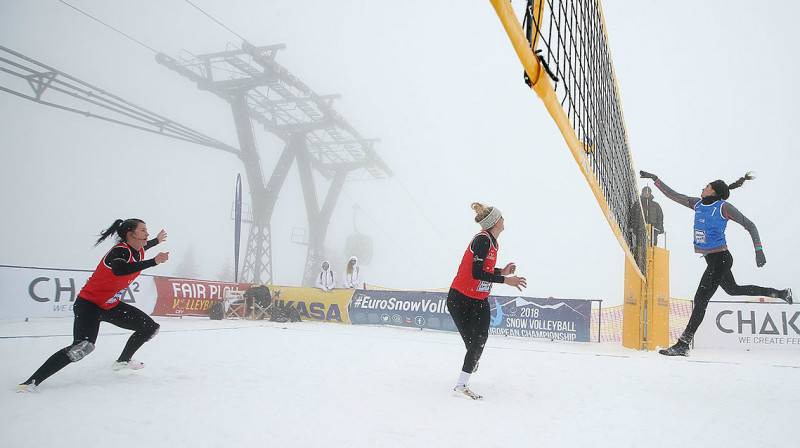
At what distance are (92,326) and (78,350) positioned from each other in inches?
11.5

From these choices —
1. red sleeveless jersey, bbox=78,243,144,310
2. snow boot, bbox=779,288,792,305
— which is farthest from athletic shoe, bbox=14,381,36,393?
snow boot, bbox=779,288,792,305

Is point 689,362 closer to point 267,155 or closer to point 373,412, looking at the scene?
point 373,412

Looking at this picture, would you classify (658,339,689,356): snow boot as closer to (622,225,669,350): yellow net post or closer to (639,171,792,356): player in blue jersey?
(639,171,792,356): player in blue jersey

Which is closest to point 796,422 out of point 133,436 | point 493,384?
point 493,384

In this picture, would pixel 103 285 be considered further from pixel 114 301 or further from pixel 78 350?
pixel 78 350

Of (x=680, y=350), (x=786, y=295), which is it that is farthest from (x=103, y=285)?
(x=786, y=295)

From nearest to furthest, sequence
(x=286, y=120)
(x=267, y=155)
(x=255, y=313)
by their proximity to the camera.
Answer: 1. (x=255, y=313)
2. (x=286, y=120)
3. (x=267, y=155)

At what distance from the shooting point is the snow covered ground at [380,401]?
2.45 metres

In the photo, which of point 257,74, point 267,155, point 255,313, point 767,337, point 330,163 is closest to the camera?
point 767,337

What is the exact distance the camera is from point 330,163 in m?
37.4

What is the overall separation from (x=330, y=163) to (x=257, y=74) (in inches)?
476

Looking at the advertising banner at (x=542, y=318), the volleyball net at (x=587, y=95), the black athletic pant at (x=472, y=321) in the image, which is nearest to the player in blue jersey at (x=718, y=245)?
the volleyball net at (x=587, y=95)

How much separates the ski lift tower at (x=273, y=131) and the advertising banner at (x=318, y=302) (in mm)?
14524

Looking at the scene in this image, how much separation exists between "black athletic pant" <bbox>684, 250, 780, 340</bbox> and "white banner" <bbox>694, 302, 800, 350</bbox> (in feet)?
9.39
